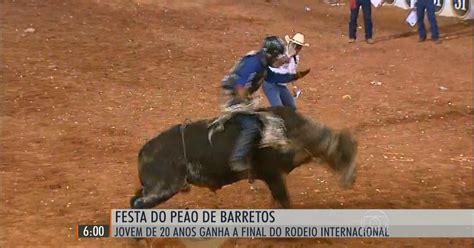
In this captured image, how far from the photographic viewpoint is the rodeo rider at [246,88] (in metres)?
6.60

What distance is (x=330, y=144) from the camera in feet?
22.5

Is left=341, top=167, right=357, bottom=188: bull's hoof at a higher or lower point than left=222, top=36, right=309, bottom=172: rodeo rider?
lower

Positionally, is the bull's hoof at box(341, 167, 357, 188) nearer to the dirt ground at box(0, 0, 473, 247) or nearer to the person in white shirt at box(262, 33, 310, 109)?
the dirt ground at box(0, 0, 473, 247)

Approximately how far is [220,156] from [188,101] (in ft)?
18.6

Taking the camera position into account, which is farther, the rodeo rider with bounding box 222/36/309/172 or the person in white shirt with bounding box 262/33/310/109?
the person in white shirt with bounding box 262/33/310/109

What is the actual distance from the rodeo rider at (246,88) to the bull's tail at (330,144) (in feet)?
1.60

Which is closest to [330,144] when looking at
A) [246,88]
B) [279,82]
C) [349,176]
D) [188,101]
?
[349,176]

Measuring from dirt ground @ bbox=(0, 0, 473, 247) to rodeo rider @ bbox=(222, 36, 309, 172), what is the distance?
1.05m

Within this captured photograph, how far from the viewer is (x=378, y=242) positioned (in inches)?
278

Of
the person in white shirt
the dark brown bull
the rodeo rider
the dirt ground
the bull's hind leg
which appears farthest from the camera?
the dirt ground

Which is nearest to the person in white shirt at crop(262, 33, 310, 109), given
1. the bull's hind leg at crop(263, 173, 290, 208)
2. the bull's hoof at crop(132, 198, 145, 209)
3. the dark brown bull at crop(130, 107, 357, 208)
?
the dark brown bull at crop(130, 107, 357, 208)

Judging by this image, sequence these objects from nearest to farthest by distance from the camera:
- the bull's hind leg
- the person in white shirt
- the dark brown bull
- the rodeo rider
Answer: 1. the rodeo rider
2. the dark brown bull
3. the bull's hind leg
4. the person in white shirt

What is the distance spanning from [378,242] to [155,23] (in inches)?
489

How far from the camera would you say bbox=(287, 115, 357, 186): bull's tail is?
6844 millimetres
